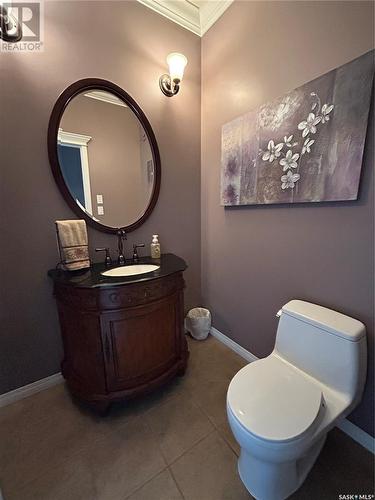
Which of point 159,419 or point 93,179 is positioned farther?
point 93,179

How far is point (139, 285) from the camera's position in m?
1.16

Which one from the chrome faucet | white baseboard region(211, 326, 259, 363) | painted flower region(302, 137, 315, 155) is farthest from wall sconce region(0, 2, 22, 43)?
white baseboard region(211, 326, 259, 363)

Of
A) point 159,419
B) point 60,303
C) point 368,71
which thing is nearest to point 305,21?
point 368,71

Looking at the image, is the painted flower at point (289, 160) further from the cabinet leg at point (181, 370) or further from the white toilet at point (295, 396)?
the cabinet leg at point (181, 370)

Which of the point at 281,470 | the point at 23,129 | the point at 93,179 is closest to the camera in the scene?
the point at 281,470

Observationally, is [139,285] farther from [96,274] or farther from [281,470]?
[281,470]

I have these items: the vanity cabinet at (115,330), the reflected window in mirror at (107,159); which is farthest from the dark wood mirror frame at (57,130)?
the vanity cabinet at (115,330)

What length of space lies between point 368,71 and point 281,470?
1.76 meters

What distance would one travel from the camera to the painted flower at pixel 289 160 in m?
1.20

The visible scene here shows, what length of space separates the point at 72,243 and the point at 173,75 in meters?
1.43

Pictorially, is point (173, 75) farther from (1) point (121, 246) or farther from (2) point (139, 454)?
(2) point (139, 454)

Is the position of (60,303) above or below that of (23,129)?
below

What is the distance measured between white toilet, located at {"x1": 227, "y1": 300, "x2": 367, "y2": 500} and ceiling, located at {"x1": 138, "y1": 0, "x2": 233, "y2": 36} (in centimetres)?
222

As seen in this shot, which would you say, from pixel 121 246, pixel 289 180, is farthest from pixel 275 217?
pixel 121 246
